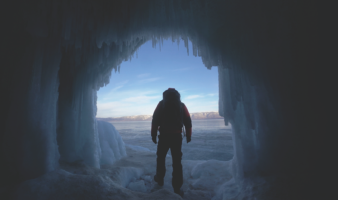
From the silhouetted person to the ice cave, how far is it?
770mm

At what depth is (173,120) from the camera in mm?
2900

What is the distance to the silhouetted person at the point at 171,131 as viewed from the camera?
9.36 ft

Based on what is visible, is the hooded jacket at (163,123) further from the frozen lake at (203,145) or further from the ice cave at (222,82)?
the frozen lake at (203,145)

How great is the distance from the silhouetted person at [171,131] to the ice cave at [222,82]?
770 millimetres

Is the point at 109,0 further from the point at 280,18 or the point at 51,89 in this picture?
the point at 280,18

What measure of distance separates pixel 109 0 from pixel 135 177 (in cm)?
493

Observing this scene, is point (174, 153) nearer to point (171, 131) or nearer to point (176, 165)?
point (176, 165)

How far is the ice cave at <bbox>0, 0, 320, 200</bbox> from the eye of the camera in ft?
7.57

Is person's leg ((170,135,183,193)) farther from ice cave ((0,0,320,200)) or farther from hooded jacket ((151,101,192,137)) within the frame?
ice cave ((0,0,320,200))

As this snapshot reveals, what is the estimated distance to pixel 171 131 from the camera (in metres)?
2.88

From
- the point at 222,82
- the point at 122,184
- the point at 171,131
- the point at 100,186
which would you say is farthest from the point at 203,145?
the point at 100,186

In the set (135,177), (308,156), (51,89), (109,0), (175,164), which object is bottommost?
(135,177)

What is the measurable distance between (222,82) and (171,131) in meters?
2.21

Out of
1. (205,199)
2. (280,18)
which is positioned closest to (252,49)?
(280,18)
